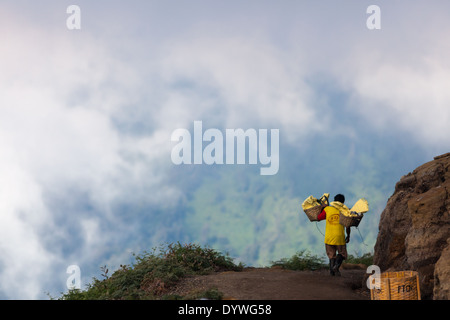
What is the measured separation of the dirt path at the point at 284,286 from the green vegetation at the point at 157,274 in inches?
19.1

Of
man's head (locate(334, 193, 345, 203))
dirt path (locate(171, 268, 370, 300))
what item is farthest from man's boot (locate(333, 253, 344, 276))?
man's head (locate(334, 193, 345, 203))

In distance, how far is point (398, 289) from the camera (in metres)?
9.09

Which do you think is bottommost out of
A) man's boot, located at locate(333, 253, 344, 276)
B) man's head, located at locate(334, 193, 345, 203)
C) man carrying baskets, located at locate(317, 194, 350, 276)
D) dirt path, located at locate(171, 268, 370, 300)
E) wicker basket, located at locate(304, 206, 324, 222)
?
dirt path, located at locate(171, 268, 370, 300)

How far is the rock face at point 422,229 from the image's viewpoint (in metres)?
10.1

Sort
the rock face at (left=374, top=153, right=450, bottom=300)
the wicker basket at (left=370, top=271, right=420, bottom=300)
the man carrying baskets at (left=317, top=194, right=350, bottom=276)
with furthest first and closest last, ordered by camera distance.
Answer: the man carrying baskets at (left=317, top=194, right=350, bottom=276) < the rock face at (left=374, top=153, right=450, bottom=300) < the wicker basket at (left=370, top=271, right=420, bottom=300)

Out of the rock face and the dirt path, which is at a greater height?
the rock face

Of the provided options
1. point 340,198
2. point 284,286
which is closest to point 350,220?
point 340,198

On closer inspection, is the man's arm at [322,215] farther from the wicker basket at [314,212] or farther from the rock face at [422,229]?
the rock face at [422,229]

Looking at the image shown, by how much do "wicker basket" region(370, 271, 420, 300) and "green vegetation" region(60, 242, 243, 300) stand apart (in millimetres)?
3186

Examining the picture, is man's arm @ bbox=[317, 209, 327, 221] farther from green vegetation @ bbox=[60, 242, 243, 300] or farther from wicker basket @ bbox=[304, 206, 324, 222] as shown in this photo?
green vegetation @ bbox=[60, 242, 243, 300]

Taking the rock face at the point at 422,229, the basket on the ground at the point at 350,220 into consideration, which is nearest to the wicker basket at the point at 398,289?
the rock face at the point at 422,229

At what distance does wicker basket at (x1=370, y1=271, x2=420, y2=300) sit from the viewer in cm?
908
